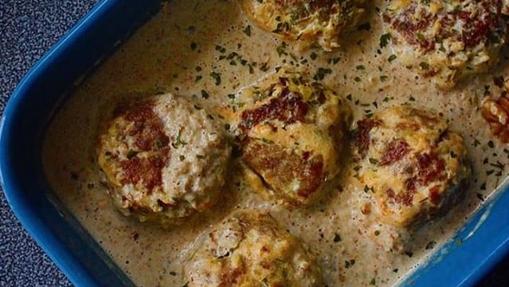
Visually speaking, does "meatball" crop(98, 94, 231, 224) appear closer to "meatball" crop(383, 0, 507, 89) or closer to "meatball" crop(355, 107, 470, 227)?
"meatball" crop(355, 107, 470, 227)

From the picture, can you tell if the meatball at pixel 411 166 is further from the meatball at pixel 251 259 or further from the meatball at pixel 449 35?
the meatball at pixel 251 259

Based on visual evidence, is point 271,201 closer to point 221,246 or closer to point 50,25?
point 221,246

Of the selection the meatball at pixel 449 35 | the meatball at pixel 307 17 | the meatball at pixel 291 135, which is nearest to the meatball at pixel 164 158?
the meatball at pixel 291 135

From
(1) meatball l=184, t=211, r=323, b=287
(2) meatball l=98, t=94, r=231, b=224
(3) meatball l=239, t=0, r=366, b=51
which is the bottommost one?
(1) meatball l=184, t=211, r=323, b=287

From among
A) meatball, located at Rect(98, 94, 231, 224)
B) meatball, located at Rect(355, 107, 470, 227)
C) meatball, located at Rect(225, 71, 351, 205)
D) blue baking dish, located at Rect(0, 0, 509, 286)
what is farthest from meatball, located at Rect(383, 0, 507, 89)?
meatball, located at Rect(98, 94, 231, 224)

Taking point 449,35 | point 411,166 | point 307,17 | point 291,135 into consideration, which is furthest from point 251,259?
point 449,35
